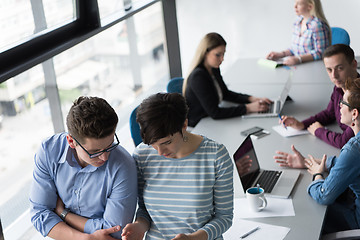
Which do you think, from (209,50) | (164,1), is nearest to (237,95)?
(209,50)

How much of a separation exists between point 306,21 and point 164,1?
6.70 ft

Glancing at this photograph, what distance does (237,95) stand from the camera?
387 centimetres

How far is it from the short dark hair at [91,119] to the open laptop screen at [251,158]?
88cm

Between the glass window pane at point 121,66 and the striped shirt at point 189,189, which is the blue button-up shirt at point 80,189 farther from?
the glass window pane at point 121,66

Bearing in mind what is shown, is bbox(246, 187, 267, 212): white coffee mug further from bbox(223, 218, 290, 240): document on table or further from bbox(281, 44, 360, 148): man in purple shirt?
bbox(281, 44, 360, 148): man in purple shirt

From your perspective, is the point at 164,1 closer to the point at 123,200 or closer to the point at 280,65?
the point at 280,65

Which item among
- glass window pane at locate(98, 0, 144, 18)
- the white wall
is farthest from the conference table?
the white wall

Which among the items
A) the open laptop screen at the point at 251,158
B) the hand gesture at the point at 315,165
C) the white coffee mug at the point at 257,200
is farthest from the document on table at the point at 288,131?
the white coffee mug at the point at 257,200

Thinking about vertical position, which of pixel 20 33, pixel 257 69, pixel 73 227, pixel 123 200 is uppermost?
pixel 20 33

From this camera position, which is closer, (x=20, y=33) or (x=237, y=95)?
(x=20, y=33)

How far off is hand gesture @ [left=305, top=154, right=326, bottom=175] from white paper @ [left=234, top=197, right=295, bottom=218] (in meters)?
0.29

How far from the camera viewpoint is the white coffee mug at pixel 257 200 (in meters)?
2.31

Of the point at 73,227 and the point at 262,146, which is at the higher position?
the point at 73,227

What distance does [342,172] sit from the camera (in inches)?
87.5
